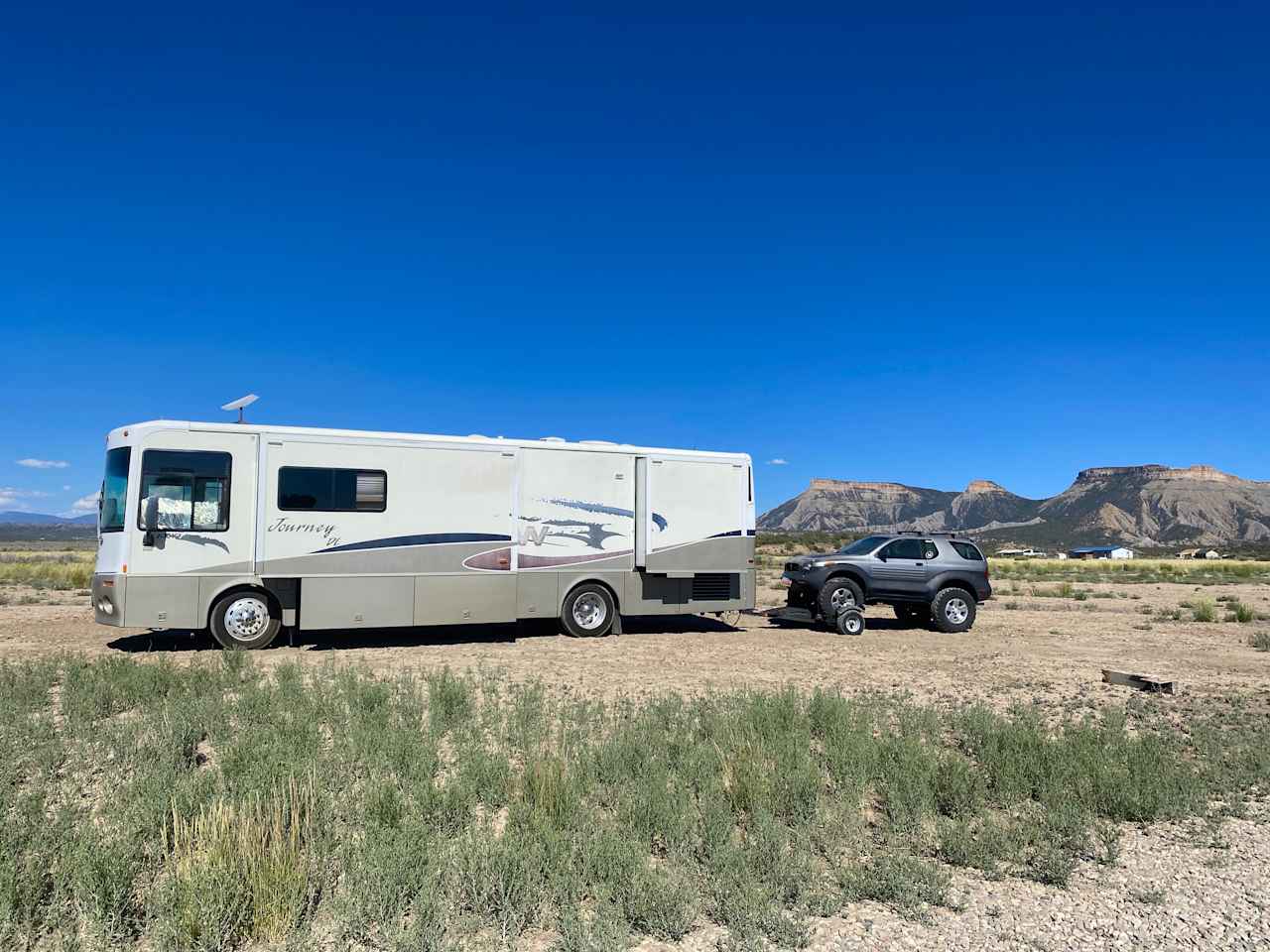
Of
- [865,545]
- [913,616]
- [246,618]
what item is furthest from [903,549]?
[246,618]

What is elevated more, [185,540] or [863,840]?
[185,540]

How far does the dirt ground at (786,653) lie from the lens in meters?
10.5

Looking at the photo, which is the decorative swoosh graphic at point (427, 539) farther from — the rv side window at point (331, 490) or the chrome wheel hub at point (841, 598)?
the chrome wheel hub at point (841, 598)

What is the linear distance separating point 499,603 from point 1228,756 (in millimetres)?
9891

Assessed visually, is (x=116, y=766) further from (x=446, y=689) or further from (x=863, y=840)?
(x=863, y=840)

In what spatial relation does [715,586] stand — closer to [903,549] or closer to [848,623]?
[848,623]

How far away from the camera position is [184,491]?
40.4ft

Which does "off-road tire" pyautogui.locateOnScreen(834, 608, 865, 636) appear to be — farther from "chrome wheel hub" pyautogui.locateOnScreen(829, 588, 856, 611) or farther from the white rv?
the white rv

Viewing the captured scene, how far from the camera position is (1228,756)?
23.0 feet

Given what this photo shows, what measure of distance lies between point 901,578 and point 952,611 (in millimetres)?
1232

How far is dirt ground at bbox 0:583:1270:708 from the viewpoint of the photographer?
1052 centimetres

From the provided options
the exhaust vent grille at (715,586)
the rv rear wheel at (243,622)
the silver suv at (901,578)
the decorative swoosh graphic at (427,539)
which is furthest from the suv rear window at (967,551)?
the rv rear wheel at (243,622)

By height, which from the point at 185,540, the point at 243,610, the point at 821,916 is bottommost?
the point at 821,916

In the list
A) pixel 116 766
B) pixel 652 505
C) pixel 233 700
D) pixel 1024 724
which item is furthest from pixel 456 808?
pixel 652 505
